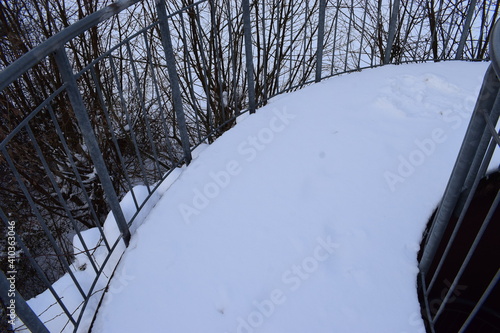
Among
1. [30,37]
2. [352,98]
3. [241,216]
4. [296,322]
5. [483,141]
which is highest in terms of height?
[30,37]

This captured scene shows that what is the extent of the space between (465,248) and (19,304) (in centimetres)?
274

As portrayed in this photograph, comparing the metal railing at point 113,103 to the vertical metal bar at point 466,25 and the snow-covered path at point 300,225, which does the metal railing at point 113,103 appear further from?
the snow-covered path at point 300,225

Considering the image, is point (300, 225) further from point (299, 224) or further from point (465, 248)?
point (465, 248)

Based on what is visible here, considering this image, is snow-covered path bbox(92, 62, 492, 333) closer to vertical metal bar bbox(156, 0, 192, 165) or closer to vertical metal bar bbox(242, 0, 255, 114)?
vertical metal bar bbox(156, 0, 192, 165)

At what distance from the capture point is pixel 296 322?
173 centimetres

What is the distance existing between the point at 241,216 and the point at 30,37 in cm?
695

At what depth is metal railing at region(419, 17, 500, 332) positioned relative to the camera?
5.08 feet

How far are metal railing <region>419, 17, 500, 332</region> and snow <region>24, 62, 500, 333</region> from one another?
19cm

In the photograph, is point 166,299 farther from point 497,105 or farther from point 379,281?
point 497,105

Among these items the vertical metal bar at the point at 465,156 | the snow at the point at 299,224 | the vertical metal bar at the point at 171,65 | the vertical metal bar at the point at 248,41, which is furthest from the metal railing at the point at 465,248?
the vertical metal bar at the point at 248,41

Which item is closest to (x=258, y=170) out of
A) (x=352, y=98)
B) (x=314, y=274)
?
(x=314, y=274)

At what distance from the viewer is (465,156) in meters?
1.49

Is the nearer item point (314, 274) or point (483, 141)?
point (483, 141)

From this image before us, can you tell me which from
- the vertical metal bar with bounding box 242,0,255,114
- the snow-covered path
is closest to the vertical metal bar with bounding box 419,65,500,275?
the snow-covered path
